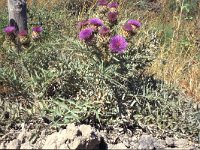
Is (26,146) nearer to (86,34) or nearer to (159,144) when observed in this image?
(86,34)

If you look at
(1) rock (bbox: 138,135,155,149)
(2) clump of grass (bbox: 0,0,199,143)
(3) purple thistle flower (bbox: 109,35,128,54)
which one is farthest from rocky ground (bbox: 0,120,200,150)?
(3) purple thistle flower (bbox: 109,35,128,54)

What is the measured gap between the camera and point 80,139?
306 cm

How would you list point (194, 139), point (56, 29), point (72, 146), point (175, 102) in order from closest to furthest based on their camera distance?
1. point (72, 146)
2. point (194, 139)
3. point (175, 102)
4. point (56, 29)

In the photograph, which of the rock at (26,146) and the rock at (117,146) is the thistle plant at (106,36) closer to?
the rock at (117,146)

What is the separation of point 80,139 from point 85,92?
915 millimetres

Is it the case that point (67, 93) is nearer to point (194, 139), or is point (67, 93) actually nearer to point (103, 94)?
point (103, 94)

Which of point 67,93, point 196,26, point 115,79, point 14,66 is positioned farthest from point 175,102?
point 196,26

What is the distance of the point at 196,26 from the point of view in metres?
7.84

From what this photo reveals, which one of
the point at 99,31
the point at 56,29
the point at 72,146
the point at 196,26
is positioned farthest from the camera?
the point at 196,26

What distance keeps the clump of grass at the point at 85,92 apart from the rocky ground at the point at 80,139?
111 millimetres

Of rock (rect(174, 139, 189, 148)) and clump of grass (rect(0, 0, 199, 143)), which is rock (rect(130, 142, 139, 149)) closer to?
clump of grass (rect(0, 0, 199, 143))

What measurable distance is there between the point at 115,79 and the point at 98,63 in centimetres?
21

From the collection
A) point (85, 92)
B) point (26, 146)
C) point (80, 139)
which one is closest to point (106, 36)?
point (85, 92)

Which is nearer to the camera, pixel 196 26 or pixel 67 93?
pixel 67 93
